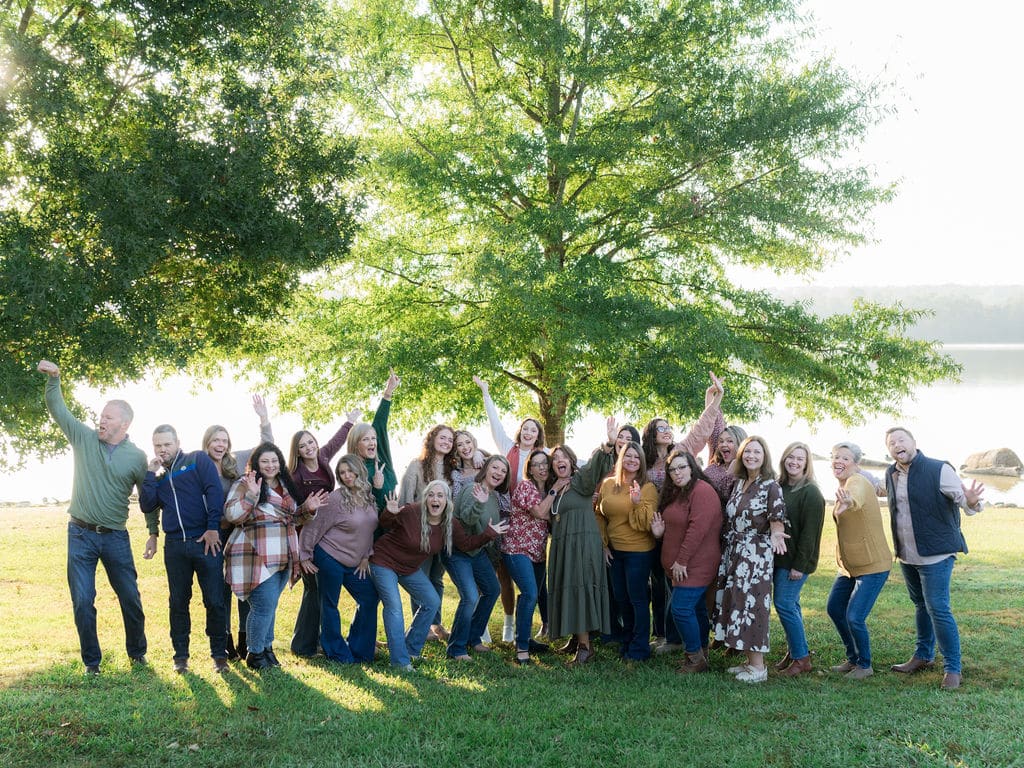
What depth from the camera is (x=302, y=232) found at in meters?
8.73

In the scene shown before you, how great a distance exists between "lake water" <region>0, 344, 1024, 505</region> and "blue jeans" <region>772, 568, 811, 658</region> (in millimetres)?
4564

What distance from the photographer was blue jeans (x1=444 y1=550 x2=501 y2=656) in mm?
7793

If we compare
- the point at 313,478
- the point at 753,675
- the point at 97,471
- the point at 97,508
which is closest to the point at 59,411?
the point at 97,471

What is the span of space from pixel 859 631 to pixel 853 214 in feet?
27.3

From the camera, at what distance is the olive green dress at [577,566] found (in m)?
7.70

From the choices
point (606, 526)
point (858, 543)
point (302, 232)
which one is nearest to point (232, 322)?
point (302, 232)

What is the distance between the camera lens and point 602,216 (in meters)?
13.6

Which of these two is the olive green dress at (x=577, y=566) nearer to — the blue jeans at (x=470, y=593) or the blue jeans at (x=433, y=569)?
the blue jeans at (x=470, y=593)

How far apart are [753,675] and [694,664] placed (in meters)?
0.52

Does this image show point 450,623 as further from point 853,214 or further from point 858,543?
point 853,214

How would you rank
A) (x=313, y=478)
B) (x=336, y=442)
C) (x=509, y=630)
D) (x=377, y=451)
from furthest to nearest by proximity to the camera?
1. (x=336, y=442)
2. (x=377, y=451)
3. (x=509, y=630)
4. (x=313, y=478)

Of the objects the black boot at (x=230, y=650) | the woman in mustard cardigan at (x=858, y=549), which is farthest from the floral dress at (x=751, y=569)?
the black boot at (x=230, y=650)

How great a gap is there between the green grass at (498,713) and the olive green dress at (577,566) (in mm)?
400

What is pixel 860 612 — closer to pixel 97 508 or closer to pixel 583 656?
pixel 583 656
